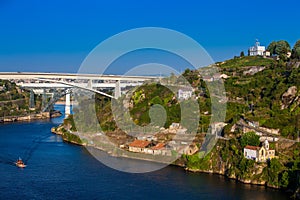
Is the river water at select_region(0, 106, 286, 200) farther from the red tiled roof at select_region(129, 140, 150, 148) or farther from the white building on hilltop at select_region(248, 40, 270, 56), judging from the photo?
the white building on hilltop at select_region(248, 40, 270, 56)

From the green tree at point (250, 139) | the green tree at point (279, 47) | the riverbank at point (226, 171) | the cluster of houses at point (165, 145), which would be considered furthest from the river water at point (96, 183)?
the green tree at point (279, 47)

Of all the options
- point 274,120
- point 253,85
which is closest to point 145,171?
point 274,120

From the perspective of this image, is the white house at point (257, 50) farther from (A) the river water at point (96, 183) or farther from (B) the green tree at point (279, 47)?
(A) the river water at point (96, 183)

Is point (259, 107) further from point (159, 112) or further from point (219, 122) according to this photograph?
point (159, 112)

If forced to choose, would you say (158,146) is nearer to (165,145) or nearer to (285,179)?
(165,145)

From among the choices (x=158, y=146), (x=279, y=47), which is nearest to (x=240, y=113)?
(x=158, y=146)

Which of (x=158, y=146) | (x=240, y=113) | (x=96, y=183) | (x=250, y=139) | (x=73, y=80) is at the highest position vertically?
(x=73, y=80)
